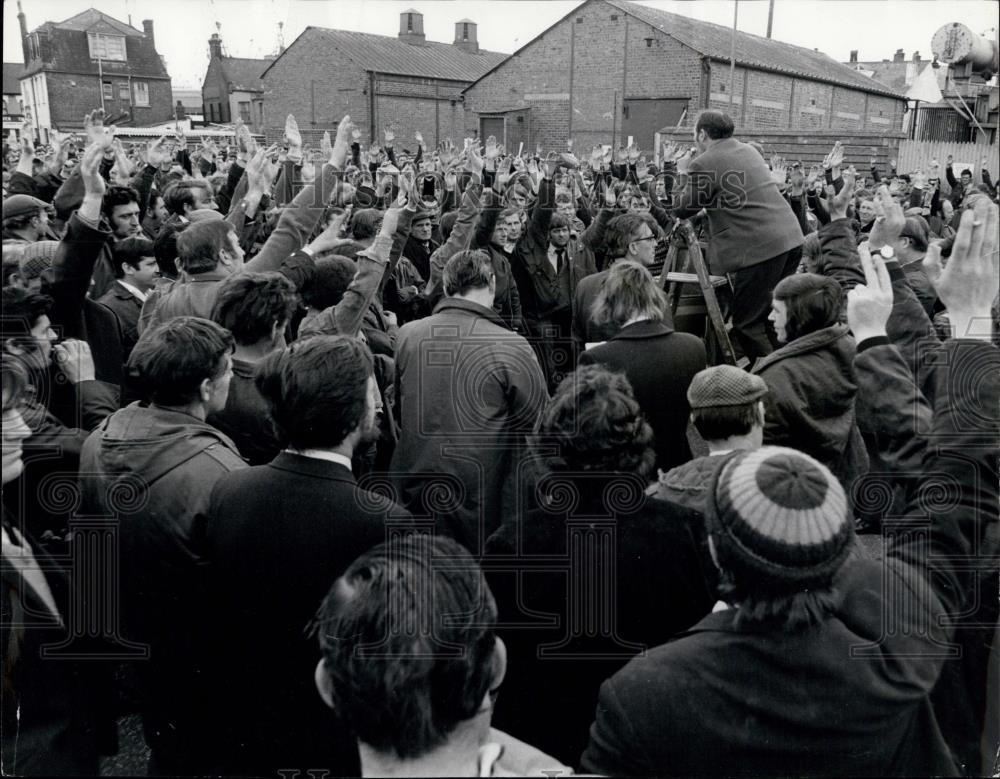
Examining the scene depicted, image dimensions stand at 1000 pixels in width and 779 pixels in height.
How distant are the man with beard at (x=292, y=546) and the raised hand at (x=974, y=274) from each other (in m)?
1.47

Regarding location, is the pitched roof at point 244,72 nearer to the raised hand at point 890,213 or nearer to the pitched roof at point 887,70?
the raised hand at point 890,213

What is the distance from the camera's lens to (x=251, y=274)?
2941 millimetres

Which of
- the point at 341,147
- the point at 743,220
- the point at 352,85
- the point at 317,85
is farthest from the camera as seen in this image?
the point at 352,85

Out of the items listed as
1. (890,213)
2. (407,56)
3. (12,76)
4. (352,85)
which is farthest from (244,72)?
(890,213)

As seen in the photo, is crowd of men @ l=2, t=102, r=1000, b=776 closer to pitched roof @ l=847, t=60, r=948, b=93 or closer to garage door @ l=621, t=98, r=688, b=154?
garage door @ l=621, t=98, r=688, b=154

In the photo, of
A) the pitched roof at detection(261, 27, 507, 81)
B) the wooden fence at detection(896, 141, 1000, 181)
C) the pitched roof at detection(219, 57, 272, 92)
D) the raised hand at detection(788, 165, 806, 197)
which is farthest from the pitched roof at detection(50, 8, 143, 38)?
the pitched roof at detection(219, 57, 272, 92)

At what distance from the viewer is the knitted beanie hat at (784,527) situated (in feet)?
4.69

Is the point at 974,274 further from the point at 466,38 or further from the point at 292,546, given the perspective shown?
the point at 466,38

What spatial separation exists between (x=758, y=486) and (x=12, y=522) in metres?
1.59

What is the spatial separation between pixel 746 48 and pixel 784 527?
30.0 meters

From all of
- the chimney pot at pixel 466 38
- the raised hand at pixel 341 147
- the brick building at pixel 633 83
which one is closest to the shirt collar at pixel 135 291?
the raised hand at pixel 341 147

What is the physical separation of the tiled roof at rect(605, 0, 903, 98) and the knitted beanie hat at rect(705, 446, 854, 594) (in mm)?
25806

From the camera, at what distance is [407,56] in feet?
83.9

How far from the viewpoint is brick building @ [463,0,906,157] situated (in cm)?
2508
